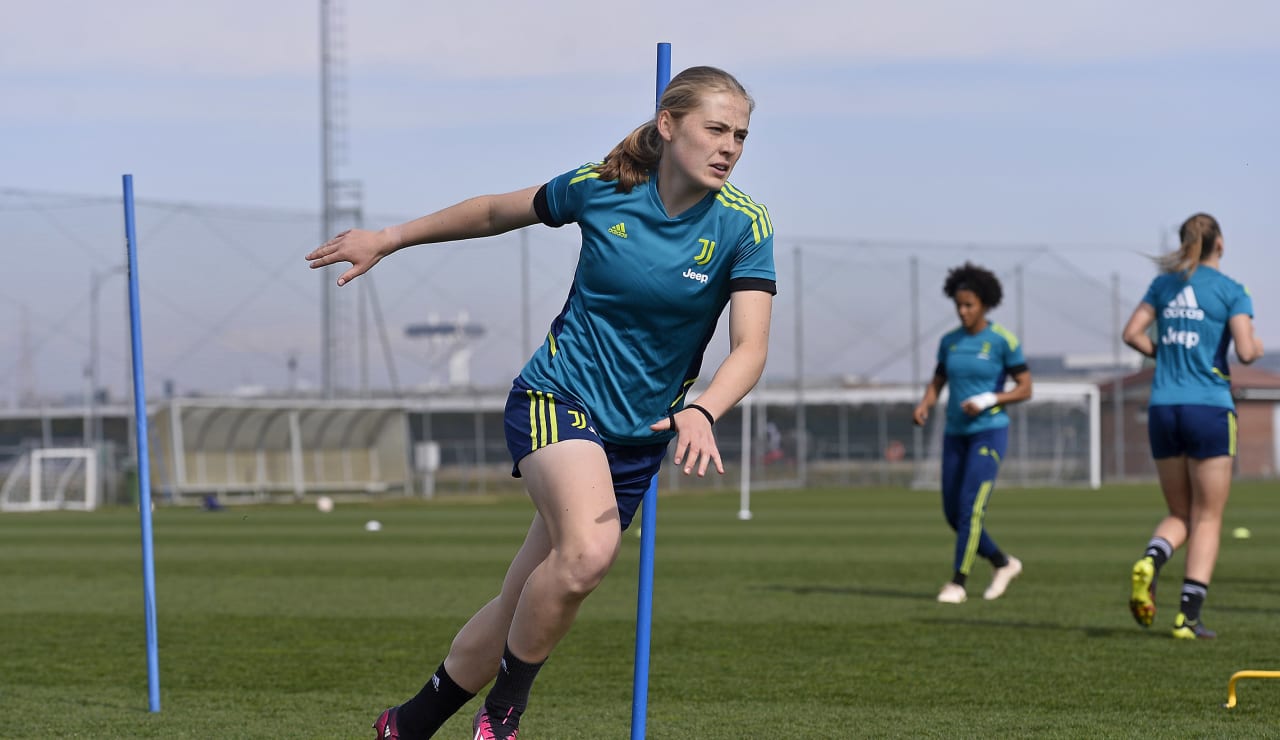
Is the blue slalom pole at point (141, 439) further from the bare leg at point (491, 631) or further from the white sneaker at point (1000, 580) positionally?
the white sneaker at point (1000, 580)

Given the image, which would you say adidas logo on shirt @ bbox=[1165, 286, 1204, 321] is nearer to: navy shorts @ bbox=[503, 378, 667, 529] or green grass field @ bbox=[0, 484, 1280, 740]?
green grass field @ bbox=[0, 484, 1280, 740]

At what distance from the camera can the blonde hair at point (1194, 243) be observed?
25.3 feet

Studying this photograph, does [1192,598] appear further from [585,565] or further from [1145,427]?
[1145,427]

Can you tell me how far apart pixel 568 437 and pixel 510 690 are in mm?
695

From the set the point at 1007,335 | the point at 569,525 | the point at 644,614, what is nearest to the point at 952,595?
the point at 1007,335

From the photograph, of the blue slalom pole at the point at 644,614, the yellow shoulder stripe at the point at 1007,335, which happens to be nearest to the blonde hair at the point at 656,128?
the blue slalom pole at the point at 644,614

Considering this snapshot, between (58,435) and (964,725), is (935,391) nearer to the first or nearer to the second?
(964,725)

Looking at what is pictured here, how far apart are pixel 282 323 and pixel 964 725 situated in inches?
1404

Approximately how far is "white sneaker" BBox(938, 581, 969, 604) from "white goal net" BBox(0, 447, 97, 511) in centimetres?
2610

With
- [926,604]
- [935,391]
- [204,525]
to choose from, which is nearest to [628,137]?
[926,604]

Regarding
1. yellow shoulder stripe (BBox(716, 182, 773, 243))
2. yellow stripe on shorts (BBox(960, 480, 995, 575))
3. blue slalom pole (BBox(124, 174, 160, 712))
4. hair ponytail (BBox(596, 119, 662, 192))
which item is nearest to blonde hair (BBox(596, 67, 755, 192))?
hair ponytail (BBox(596, 119, 662, 192))

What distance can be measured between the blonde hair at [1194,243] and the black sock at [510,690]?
15.3 feet

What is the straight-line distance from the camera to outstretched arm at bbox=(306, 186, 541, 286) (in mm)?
4223

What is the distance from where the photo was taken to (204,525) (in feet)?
80.2
